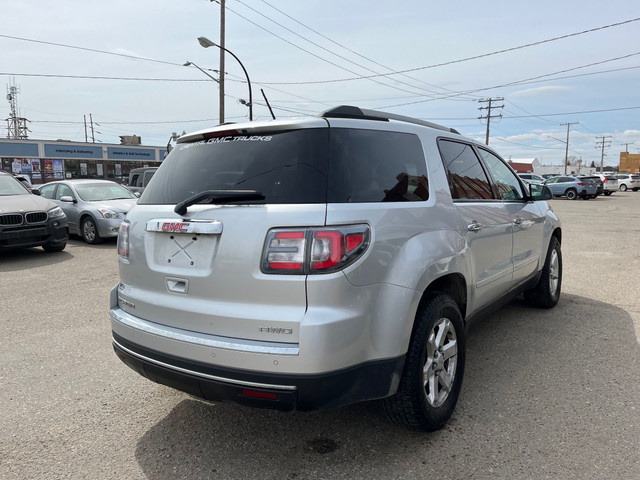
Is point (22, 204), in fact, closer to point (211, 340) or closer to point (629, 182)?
point (211, 340)

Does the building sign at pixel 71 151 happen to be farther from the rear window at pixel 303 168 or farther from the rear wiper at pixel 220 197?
the rear wiper at pixel 220 197

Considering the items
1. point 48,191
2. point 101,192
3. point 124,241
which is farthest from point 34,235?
point 124,241

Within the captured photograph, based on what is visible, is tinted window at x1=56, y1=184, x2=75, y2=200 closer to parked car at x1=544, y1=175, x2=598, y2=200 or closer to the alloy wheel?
the alloy wheel

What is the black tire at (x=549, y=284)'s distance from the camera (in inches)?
206

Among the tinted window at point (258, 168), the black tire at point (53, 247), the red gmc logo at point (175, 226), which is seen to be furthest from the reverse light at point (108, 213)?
the red gmc logo at point (175, 226)

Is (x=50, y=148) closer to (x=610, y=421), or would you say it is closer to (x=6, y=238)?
(x=6, y=238)

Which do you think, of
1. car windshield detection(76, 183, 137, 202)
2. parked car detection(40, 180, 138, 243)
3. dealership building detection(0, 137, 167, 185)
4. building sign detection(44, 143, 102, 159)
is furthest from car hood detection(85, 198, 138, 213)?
building sign detection(44, 143, 102, 159)

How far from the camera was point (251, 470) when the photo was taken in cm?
255

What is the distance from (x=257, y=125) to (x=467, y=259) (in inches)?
65.3

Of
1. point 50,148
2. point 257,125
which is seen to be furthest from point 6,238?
point 50,148

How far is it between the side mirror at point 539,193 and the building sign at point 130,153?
52312mm

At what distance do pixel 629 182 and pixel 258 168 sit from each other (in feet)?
161

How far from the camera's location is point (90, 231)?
10.8 m

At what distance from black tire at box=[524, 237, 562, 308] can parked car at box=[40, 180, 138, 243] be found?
26.6 feet
